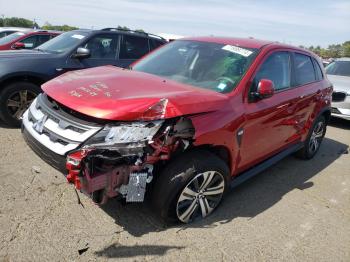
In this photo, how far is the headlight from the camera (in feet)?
8.86

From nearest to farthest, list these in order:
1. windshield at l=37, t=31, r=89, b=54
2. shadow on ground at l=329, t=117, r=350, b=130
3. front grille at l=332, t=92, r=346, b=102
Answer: windshield at l=37, t=31, r=89, b=54 → front grille at l=332, t=92, r=346, b=102 → shadow on ground at l=329, t=117, r=350, b=130

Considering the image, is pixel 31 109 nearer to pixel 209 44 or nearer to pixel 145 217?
pixel 145 217

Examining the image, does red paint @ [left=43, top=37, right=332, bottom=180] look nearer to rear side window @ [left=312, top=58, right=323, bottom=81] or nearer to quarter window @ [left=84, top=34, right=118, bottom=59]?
rear side window @ [left=312, top=58, right=323, bottom=81]

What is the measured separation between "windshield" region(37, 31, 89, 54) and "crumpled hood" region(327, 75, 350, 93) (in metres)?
5.90

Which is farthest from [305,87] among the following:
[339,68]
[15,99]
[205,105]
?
[339,68]

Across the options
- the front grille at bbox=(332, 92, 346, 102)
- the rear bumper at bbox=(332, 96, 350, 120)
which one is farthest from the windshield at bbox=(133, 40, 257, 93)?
the front grille at bbox=(332, 92, 346, 102)

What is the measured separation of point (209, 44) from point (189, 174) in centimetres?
183

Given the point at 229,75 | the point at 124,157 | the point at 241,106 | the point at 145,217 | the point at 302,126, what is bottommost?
the point at 145,217

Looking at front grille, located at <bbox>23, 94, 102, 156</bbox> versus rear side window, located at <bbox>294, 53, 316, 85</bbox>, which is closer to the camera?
front grille, located at <bbox>23, 94, 102, 156</bbox>

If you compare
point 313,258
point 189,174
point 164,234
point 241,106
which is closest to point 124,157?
point 189,174

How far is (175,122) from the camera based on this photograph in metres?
2.92

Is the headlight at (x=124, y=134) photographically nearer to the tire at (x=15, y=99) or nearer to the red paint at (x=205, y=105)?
the red paint at (x=205, y=105)

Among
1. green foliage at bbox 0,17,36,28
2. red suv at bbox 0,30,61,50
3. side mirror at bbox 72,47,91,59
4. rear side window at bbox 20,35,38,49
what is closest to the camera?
side mirror at bbox 72,47,91,59

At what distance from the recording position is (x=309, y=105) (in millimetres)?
4945
